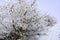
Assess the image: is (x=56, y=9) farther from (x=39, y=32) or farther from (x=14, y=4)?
(x=14, y=4)

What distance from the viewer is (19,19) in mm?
4523

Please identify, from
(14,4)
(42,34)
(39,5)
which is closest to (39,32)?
(42,34)

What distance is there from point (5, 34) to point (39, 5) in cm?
140

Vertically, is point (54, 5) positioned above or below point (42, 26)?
above

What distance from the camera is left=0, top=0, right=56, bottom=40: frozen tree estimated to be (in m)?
4.59

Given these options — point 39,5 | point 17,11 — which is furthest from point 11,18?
point 39,5

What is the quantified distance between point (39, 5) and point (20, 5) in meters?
0.63

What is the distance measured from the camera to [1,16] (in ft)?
15.3

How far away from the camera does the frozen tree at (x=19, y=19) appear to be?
4587mm

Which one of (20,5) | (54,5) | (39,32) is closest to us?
(20,5)

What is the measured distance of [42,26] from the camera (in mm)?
4871

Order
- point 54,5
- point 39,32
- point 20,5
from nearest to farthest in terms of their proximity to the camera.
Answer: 1. point 20,5
2. point 39,32
3. point 54,5

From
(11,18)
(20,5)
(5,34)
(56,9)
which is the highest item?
(56,9)

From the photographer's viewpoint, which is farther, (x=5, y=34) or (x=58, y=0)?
(x=58, y=0)
